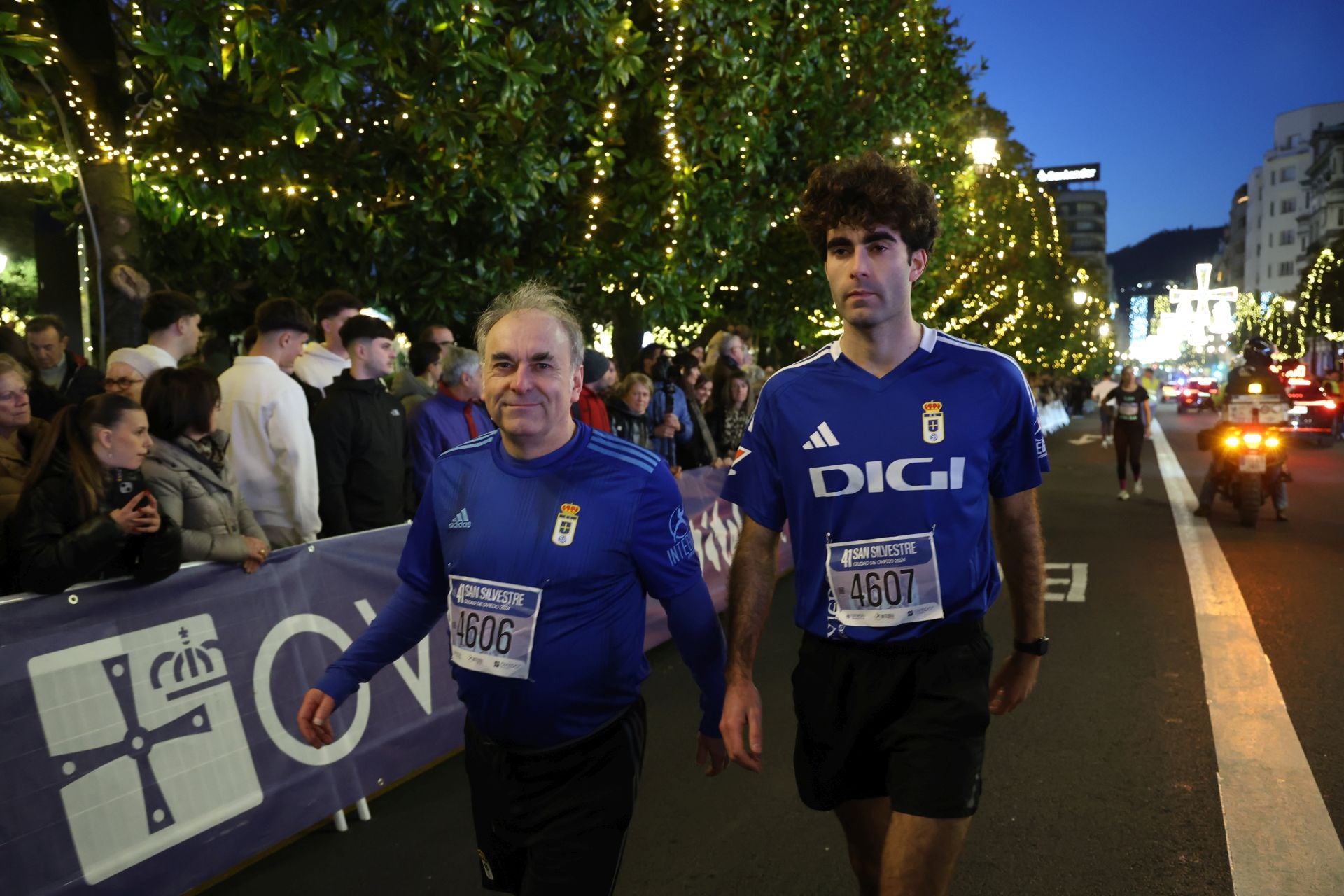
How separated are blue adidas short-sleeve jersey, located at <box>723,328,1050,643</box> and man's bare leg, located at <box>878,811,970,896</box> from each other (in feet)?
1.44

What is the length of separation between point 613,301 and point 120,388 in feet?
29.8

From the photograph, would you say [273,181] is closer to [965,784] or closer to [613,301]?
[613,301]

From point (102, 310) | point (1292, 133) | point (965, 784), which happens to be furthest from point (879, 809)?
point (1292, 133)

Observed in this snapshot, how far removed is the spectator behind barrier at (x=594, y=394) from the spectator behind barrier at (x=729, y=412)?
2.30 m

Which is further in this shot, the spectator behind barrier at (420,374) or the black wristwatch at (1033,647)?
the spectator behind barrier at (420,374)

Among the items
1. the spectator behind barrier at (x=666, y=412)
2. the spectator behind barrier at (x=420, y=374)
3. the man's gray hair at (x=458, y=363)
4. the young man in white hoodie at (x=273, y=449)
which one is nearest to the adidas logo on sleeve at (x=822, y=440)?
the young man in white hoodie at (x=273, y=449)

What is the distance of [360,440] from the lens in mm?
7125

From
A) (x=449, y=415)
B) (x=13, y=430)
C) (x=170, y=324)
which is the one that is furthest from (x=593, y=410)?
(x=13, y=430)

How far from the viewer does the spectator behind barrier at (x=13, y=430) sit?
545cm

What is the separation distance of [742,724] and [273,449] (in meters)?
4.10

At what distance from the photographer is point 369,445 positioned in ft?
23.4

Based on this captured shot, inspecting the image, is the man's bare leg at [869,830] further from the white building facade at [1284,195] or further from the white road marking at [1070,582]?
the white building facade at [1284,195]

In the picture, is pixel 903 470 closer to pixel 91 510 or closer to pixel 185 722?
pixel 185 722

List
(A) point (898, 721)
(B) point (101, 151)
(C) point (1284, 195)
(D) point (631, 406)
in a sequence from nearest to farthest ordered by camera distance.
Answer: (A) point (898, 721), (B) point (101, 151), (D) point (631, 406), (C) point (1284, 195)
